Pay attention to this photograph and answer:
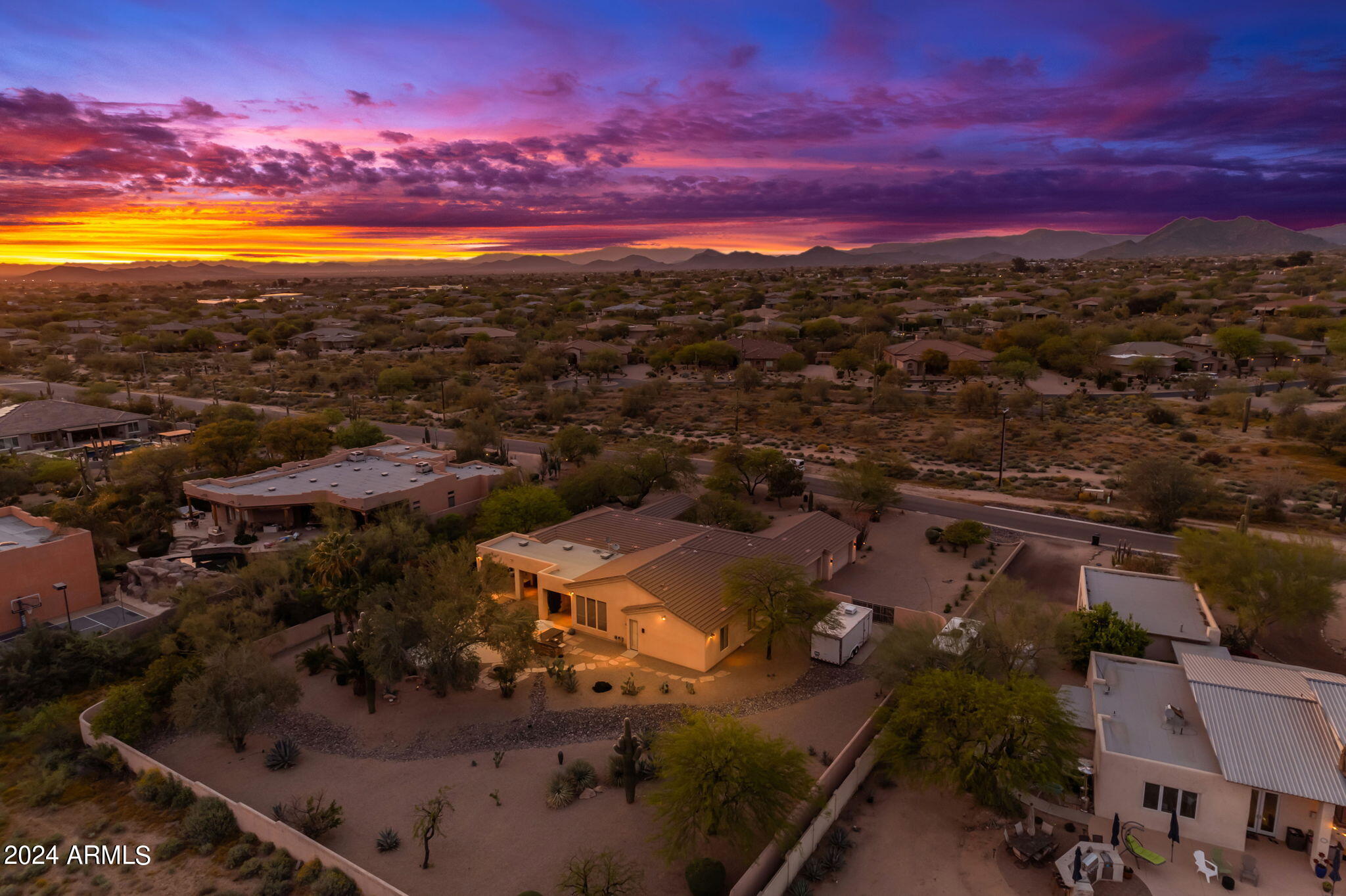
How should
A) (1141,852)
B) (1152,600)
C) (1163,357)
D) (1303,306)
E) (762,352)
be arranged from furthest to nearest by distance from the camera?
(1303,306), (762,352), (1163,357), (1152,600), (1141,852)

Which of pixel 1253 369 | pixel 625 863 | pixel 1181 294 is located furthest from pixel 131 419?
pixel 1181 294

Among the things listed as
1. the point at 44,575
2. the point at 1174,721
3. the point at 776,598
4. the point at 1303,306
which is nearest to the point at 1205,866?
the point at 1174,721

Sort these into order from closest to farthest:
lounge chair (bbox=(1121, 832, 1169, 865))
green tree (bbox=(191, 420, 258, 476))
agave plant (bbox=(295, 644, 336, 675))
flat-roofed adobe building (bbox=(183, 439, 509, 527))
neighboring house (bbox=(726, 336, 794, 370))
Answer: lounge chair (bbox=(1121, 832, 1169, 865)) < agave plant (bbox=(295, 644, 336, 675)) < flat-roofed adobe building (bbox=(183, 439, 509, 527)) < green tree (bbox=(191, 420, 258, 476)) < neighboring house (bbox=(726, 336, 794, 370))

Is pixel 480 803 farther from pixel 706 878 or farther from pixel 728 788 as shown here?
pixel 728 788

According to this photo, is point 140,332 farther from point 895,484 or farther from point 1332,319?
point 1332,319

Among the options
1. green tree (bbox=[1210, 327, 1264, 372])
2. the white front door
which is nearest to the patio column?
the white front door

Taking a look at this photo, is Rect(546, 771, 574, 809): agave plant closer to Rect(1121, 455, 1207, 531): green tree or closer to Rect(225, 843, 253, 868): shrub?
Rect(225, 843, 253, 868): shrub
